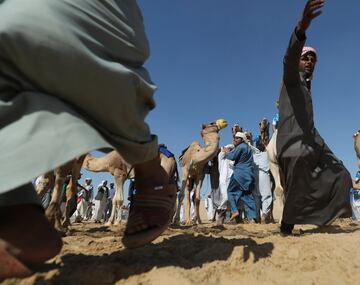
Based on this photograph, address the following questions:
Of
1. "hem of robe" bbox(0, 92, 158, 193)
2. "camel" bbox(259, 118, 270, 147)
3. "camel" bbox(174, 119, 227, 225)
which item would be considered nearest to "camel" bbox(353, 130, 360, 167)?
"camel" bbox(259, 118, 270, 147)

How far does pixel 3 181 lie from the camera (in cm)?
106

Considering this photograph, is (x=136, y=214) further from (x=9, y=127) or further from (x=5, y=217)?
(x=9, y=127)

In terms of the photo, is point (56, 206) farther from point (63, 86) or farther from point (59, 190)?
point (63, 86)

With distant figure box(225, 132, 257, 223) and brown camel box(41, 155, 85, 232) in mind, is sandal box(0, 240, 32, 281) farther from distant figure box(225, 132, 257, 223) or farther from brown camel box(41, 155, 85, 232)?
distant figure box(225, 132, 257, 223)

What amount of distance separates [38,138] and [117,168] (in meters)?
8.76

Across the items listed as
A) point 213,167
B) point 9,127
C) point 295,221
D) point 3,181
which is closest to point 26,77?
point 9,127

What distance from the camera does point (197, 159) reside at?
31.4ft

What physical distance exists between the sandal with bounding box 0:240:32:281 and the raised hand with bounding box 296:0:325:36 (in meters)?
3.18

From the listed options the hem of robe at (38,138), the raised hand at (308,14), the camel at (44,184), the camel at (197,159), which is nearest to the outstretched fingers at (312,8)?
the raised hand at (308,14)

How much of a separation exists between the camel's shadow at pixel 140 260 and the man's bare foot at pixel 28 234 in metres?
0.18

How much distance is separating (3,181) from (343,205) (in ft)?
12.6

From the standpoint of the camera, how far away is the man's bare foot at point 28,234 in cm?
116

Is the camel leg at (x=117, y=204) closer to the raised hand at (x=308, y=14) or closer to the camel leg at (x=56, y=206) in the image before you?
the camel leg at (x=56, y=206)

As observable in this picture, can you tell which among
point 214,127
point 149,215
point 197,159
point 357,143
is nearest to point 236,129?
point 214,127
